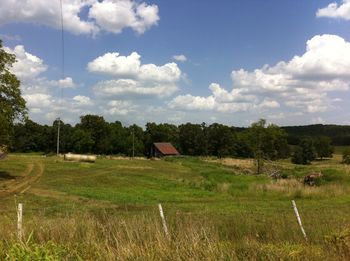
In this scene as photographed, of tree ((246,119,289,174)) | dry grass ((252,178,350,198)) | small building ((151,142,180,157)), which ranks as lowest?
dry grass ((252,178,350,198))

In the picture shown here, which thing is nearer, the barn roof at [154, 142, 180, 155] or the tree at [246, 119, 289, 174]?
the tree at [246, 119, 289, 174]

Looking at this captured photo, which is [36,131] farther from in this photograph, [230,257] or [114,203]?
[230,257]

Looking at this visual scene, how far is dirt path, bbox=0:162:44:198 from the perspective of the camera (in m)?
31.6

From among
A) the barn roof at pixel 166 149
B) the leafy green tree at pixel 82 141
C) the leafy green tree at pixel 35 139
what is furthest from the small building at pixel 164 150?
the leafy green tree at pixel 35 139

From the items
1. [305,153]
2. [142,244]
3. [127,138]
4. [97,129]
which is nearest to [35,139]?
[97,129]

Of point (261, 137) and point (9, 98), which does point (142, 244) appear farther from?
point (261, 137)

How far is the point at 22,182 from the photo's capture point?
123 feet

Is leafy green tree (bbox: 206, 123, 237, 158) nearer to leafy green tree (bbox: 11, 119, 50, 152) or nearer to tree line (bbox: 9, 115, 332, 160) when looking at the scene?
tree line (bbox: 9, 115, 332, 160)

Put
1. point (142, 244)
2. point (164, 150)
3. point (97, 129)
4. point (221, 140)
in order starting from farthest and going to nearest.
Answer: point (221, 140) → point (97, 129) → point (164, 150) → point (142, 244)

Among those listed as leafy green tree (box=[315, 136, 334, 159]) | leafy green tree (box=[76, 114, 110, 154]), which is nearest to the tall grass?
leafy green tree (box=[76, 114, 110, 154])

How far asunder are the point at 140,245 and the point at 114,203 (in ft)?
61.9

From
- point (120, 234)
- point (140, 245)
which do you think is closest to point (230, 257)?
point (140, 245)

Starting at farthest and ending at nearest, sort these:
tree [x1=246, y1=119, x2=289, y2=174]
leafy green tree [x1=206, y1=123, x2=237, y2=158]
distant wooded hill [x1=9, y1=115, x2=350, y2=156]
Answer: leafy green tree [x1=206, y1=123, x2=237, y2=158] < distant wooded hill [x1=9, y1=115, x2=350, y2=156] < tree [x1=246, y1=119, x2=289, y2=174]

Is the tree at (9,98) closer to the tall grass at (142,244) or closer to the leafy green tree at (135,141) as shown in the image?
the tall grass at (142,244)
